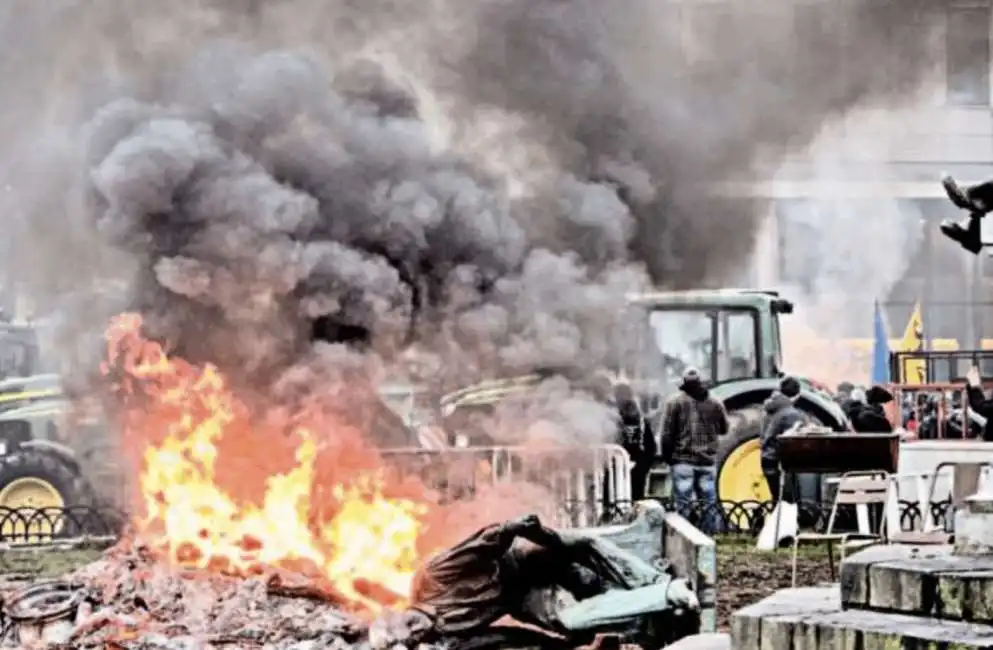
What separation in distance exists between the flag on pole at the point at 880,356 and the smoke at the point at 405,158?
160 inches

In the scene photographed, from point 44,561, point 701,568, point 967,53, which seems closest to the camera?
point 701,568

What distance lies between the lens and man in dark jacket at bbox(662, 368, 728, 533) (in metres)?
12.3

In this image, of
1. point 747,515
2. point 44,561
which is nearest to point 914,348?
point 747,515

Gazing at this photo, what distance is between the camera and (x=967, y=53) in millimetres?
14352

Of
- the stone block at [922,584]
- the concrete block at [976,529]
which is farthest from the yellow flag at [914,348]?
the stone block at [922,584]

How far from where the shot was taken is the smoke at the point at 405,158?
988 cm

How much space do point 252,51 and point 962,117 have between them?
30.9 feet

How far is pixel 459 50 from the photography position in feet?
37.2

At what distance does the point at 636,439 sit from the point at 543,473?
199 centimetres

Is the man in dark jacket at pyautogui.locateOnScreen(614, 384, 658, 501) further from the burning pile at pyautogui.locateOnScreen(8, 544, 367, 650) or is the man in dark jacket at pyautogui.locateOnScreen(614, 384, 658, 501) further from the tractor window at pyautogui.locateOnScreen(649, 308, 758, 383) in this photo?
the burning pile at pyautogui.locateOnScreen(8, 544, 367, 650)

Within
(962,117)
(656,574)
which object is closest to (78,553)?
(656,574)

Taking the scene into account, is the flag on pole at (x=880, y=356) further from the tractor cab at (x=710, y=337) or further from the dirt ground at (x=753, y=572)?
the dirt ground at (x=753, y=572)

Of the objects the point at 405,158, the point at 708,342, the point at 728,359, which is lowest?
the point at 728,359

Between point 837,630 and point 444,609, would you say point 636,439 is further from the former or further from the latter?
point 837,630
